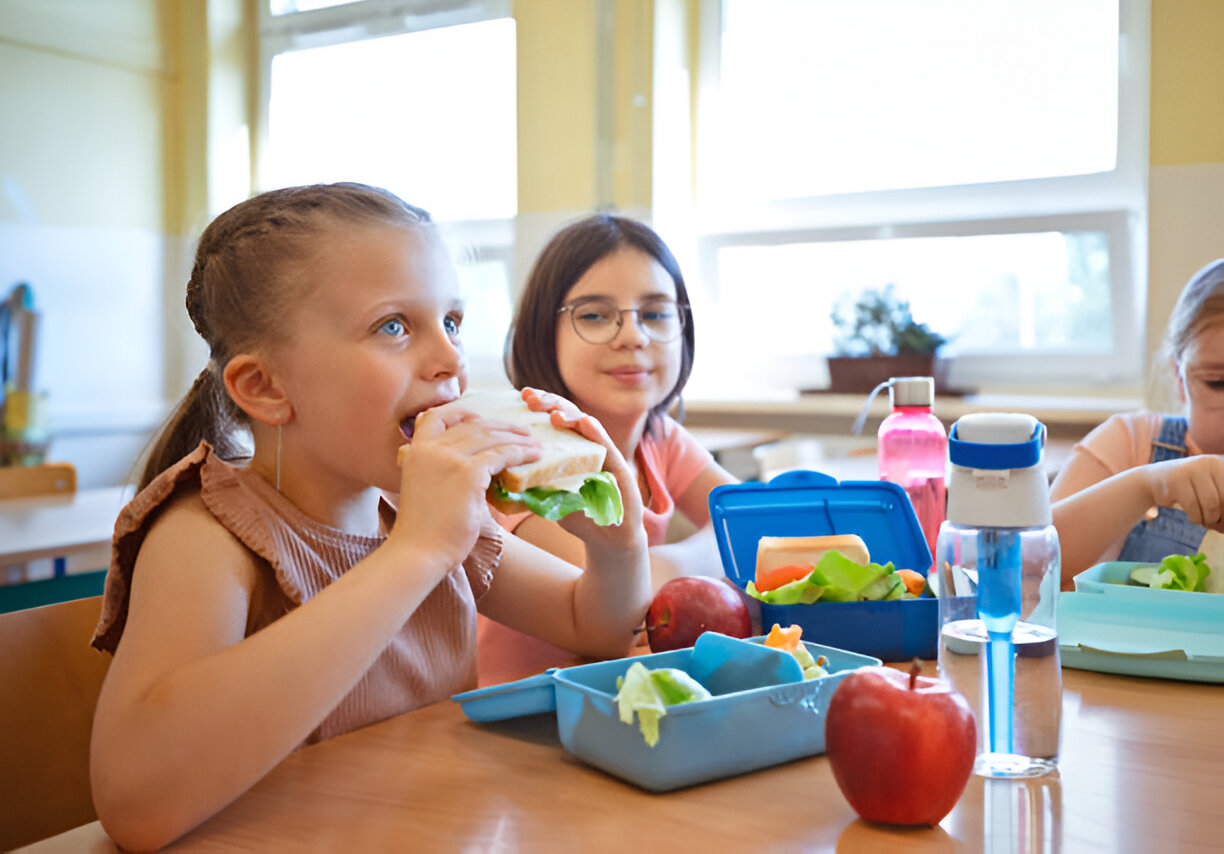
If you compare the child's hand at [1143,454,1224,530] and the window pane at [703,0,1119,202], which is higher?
the window pane at [703,0,1119,202]

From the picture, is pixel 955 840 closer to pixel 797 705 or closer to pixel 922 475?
pixel 797 705

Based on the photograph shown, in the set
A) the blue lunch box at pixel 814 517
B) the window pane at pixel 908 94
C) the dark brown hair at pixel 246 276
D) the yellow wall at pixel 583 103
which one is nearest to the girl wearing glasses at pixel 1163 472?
the blue lunch box at pixel 814 517

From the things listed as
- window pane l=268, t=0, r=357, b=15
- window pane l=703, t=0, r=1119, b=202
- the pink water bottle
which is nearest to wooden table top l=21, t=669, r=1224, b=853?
the pink water bottle

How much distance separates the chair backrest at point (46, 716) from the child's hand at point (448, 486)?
1.34ft

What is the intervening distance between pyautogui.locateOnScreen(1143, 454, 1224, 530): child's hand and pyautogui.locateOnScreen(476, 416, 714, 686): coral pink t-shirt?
2.61 ft

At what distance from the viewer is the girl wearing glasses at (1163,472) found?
159cm

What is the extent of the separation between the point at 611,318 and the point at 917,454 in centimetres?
58

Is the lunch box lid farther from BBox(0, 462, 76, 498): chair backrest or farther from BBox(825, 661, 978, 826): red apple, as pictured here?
BBox(0, 462, 76, 498): chair backrest

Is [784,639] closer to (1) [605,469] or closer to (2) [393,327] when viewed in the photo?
(1) [605,469]

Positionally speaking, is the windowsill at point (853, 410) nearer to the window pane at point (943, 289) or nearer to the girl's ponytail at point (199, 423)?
the window pane at point (943, 289)

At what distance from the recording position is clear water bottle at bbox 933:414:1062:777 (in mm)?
853

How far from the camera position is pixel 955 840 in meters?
0.75

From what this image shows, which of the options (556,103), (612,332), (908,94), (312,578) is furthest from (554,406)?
(556,103)

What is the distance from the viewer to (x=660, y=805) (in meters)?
0.82
